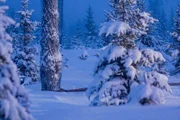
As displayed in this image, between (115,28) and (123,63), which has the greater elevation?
(115,28)

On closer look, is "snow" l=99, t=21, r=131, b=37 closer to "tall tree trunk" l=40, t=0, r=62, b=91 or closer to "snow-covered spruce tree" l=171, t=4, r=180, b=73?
"tall tree trunk" l=40, t=0, r=62, b=91

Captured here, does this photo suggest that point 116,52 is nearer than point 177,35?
Yes

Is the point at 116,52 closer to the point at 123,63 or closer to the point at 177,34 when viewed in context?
the point at 123,63

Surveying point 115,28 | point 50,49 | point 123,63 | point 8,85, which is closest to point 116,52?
point 123,63

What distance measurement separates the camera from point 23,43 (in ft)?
67.2

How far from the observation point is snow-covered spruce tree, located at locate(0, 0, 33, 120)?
4625 mm

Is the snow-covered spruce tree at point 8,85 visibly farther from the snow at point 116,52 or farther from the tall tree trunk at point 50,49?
the tall tree trunk at point 50,49

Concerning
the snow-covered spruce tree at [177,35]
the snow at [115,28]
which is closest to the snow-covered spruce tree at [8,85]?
the snow at [115,28]

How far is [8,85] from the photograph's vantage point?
473cm

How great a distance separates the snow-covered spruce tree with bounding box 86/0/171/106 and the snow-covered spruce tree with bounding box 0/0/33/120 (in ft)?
16.2

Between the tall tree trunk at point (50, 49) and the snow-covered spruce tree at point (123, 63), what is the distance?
2927mm

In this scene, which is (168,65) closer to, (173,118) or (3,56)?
(173,118)

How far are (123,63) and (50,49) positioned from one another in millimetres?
3687

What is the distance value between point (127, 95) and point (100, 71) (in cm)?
100
